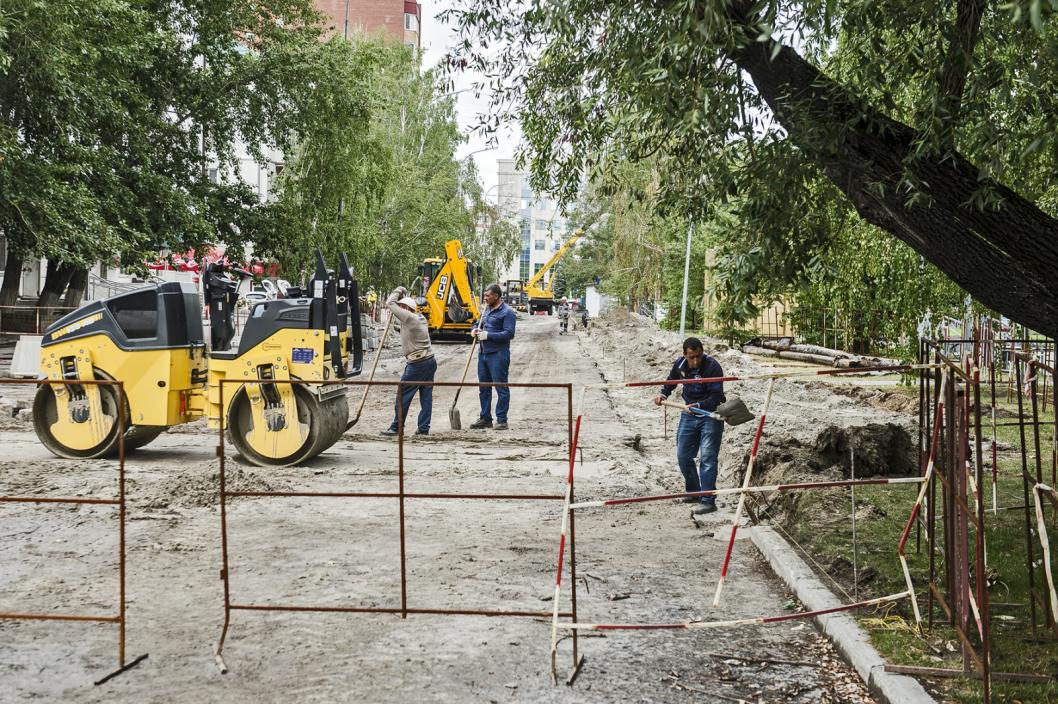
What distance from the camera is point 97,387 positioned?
36.5ft

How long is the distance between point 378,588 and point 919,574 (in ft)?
11.7

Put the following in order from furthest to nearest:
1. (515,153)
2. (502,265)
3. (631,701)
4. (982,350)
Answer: (502,265) → (982,350) → (515,153) → (631,701)

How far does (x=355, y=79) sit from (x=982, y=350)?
16.0 m

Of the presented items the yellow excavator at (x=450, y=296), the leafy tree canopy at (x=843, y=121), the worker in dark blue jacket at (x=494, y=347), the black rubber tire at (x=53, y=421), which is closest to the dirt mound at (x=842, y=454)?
the leafy tree canopy at (x=843, y=121)

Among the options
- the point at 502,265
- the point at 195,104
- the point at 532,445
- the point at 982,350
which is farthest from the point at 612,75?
the point at 502,265

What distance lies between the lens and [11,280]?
2503 cm

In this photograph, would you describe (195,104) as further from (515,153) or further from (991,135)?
(991,135)

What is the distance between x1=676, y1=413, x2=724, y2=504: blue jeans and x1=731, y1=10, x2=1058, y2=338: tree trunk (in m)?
2.99

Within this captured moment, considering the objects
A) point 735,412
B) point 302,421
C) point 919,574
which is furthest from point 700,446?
point 302,421

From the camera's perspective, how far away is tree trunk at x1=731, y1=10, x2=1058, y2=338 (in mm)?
6027

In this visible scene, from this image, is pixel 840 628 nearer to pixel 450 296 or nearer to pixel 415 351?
pixel 415 351

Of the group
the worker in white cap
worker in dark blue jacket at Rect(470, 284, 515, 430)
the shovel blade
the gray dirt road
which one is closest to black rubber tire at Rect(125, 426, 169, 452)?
the gray dirt road

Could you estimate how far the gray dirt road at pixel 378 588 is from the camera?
5.01m

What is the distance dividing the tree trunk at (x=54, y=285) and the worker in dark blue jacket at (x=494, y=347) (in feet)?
48.9
